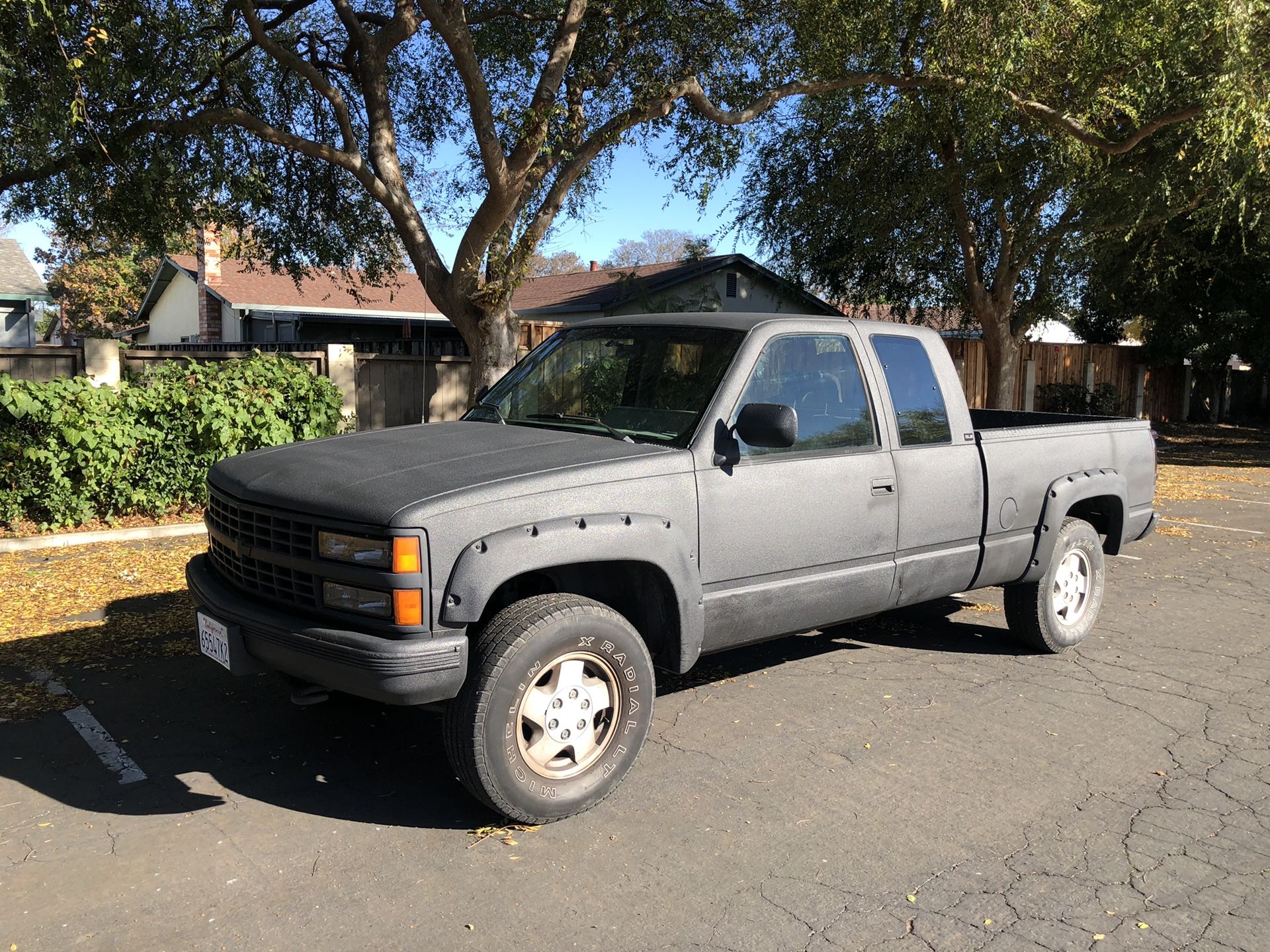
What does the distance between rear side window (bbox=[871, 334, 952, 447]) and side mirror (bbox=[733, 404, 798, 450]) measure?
117 cm

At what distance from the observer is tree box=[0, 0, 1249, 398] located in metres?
10.6

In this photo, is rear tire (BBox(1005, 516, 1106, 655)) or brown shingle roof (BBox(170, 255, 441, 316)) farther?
brown shingle roof (BBox(170, 255, 441, 316))

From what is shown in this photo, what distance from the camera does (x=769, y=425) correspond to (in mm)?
4270

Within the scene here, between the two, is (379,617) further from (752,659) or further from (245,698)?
(752,659)

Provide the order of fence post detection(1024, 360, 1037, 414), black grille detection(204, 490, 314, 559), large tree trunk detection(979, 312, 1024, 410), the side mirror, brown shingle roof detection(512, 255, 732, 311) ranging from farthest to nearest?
fence post detection(1024, 360, 1037, 414), brown shingle roof detection(512, 255, 732, 311), large tree trunk detection(979, 312, 1024, 410), the side mirror, black grille detection(204, 490, 314, 559)

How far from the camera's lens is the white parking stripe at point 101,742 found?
14.5 feet

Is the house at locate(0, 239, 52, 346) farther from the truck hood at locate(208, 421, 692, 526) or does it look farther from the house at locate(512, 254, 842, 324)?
the truck hood at locate(208, 421, 692, 526)

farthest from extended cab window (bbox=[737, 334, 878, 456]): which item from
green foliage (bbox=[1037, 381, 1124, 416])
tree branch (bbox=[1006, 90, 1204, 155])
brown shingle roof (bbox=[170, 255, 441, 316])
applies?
brown shingle roof (bbox=[170, 255, 441, 316])

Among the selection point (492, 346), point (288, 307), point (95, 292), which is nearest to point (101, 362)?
point (492, 346)

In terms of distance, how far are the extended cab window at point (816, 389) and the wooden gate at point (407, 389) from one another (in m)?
8.61

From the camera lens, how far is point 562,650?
12.7 feet

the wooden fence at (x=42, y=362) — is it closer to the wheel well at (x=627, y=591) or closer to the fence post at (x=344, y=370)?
the fence post at (x=344, y=370)

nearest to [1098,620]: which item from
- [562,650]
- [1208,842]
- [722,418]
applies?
[1208,842]

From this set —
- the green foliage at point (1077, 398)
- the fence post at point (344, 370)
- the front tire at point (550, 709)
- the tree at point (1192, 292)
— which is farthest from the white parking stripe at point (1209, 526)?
the green foliage at point (1077, 398)
